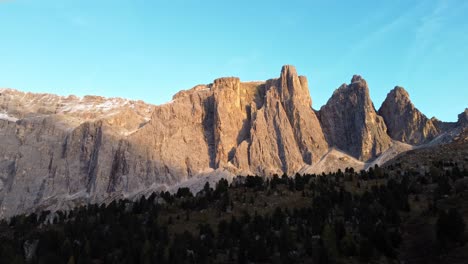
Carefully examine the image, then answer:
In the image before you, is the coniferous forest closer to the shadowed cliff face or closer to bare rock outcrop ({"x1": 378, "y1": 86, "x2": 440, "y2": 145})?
the shadowed cliff face

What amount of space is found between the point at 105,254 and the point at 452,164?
180 ft

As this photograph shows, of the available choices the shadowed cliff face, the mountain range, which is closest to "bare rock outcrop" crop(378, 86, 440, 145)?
the mountain range

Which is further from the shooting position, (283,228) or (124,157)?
(124,157)

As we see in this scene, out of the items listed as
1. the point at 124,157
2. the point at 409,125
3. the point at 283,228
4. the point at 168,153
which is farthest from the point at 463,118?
the point at 283,228

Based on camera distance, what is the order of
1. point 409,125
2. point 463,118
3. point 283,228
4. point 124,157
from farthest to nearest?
point 409,125, point 124,157, point 463,118, point 283,228

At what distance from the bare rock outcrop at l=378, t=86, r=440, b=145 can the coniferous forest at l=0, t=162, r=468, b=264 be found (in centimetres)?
11879

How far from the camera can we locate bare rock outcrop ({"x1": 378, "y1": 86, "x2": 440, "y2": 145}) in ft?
611

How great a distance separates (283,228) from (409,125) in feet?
519

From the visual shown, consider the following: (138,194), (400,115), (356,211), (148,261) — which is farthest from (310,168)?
(148,261)

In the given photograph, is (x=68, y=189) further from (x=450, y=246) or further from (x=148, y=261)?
(x=450, y=246)

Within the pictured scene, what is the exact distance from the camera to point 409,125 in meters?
191

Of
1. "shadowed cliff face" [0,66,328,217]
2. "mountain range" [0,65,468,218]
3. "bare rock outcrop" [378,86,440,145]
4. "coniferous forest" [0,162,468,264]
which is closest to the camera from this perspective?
"coniferous forest" [0,162,468,264]

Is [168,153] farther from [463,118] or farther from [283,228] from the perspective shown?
[283,228]

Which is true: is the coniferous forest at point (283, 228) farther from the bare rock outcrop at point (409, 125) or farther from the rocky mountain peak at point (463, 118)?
the bare rock outcrop at point (409, 125)
